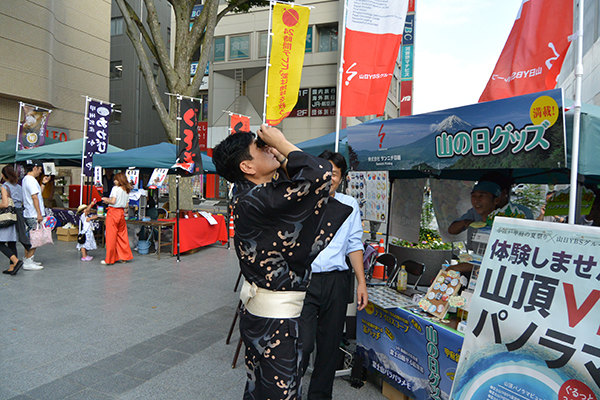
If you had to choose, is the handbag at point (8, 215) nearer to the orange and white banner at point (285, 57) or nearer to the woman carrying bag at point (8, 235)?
the woman carrying bag at point (8, 235)

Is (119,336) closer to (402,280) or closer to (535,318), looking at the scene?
(402,280)

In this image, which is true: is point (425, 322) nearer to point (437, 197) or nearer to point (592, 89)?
point (437, 197)

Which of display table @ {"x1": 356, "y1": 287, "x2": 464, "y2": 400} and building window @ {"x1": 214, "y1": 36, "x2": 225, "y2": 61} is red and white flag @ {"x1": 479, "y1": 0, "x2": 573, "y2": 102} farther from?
building window @ {"x1": 214, "y1": 36, "x2": 225, "y2": 61}

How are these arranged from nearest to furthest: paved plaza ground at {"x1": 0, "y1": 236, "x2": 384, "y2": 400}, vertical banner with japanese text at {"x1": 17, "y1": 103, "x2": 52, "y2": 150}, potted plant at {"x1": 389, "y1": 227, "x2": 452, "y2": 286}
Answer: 1. paved plaza ground at {"x1": 0, "y1": 236, "x2": 384, "y2": 400}
2. potted plant at {"x1": 389, "y1": 227, "x2": 452, "y2": 286}
3. vertical banner with japanese text at {"x1": 17, "y1": 103, "x2": 52, "y2": 150}

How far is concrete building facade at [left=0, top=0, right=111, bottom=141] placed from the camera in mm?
15125

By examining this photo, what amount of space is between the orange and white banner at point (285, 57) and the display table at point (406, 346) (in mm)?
4372

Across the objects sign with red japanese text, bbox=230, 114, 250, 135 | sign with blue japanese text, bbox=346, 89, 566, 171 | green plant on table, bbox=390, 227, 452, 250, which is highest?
sign with red japanese text, bbox=230, 114, 250, 135

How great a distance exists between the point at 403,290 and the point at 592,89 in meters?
18.4

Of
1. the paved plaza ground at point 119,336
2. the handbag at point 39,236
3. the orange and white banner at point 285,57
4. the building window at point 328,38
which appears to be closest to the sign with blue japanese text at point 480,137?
the paved plaza ground at point 119,336

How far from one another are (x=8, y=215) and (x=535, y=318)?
7140 mm

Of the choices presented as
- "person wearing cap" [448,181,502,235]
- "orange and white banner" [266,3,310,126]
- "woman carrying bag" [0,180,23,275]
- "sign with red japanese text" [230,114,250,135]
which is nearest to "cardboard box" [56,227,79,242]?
"woman carrying bag" [0,180,23,275]

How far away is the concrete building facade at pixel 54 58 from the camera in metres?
15.1

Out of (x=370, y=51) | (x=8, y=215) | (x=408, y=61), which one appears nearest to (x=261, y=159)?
(x=370, y=51)

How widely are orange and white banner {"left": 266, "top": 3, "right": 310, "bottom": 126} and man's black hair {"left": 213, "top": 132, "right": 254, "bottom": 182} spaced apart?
5.14m
